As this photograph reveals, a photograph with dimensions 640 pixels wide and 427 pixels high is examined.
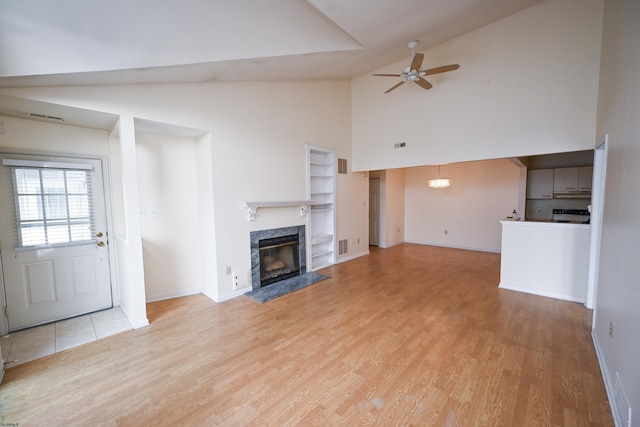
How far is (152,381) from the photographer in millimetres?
2176

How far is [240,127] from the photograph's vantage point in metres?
4.00

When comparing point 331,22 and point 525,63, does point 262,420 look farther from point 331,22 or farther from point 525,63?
point 525,63

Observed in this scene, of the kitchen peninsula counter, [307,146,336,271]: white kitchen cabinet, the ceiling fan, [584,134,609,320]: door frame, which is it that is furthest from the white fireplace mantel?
[584,134,609,320]: door frame

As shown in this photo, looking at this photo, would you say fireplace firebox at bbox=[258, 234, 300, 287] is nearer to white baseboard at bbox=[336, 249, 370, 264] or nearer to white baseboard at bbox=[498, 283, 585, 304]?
white baseboard at bbox=[336, 249, 370, 264]

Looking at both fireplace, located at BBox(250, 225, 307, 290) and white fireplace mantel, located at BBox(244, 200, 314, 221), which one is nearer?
white fireplace mantel, located at BBox(244, 200, 314, 221)

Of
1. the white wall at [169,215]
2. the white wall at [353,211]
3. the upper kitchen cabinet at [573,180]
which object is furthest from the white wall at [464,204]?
the white wall at [169,215]

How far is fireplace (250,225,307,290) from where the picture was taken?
4.29 metres

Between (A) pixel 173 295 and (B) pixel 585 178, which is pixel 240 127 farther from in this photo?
(B) pixel 585 178

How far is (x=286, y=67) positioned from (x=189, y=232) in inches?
120

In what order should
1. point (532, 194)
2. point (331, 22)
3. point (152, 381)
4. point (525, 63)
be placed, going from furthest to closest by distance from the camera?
point (532, 194)
point (525, 63)
point (331, 22)
point (152, 381)

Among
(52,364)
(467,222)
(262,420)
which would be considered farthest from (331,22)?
(467,222)

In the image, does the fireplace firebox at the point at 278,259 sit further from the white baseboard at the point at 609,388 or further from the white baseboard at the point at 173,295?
the white baseboard at the point at 609,388

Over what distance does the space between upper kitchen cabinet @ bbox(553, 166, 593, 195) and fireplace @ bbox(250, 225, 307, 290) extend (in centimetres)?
639

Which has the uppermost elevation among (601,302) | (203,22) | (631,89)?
(203,22)
